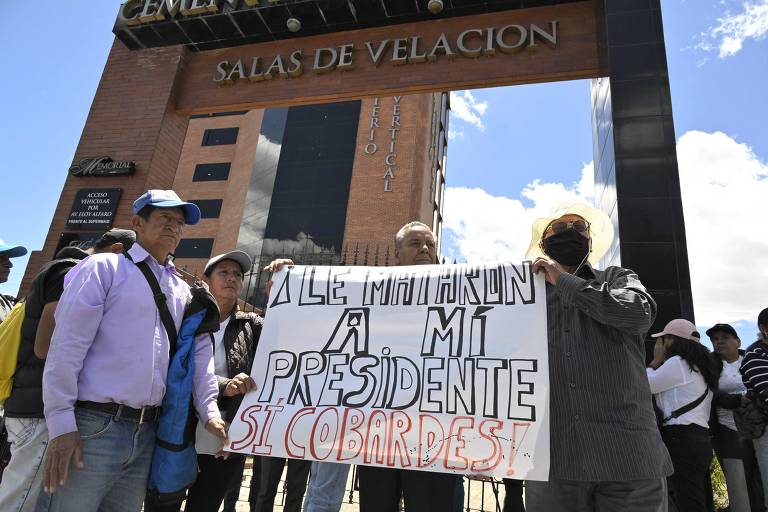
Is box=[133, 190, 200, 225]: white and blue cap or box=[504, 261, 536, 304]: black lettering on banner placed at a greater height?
box=[133, 190, 200, 225]: white and blue cap

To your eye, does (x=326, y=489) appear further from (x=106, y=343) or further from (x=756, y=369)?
(x=756, y=369)

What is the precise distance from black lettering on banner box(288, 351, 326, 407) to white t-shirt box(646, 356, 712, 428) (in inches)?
114

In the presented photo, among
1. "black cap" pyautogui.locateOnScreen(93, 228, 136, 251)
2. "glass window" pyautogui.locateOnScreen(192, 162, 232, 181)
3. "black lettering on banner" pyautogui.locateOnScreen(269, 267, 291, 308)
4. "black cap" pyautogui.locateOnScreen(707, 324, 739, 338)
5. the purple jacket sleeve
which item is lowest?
the purple jacket sleeve

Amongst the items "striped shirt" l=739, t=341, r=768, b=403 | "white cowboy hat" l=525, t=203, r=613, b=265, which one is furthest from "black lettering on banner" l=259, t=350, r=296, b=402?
"striped shirt" l=739, t=341, r=768, b=403

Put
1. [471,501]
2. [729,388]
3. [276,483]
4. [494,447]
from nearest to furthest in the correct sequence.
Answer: [494,447], [276,483], [729,388], [471,501]

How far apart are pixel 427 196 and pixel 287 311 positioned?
96.0 feet

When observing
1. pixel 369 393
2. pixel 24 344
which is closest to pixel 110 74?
pixel 24 344

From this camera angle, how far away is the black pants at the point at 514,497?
4.64 metres

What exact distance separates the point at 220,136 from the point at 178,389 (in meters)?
37.3

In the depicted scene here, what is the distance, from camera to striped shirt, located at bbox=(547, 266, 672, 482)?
6.88 feet

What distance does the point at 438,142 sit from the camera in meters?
35.1

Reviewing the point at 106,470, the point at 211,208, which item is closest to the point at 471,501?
the point at 106,470

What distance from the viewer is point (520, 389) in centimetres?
240

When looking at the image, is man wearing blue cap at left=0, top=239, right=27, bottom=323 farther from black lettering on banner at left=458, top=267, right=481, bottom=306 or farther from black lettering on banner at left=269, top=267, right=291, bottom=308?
black lettering on banner at left=458, top=267, right=481, bottom=306
